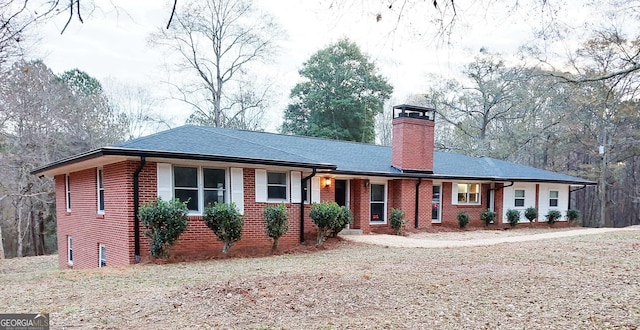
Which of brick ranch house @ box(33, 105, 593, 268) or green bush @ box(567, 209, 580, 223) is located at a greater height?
brick ranch house @ box(33, 105, 593, 268)

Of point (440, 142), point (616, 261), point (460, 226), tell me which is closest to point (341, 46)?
point (440, 142)

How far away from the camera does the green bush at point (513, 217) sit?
17359mm

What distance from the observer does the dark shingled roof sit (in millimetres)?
9516

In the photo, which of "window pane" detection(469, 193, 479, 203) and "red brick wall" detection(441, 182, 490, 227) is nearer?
"red brick wall" detection(441, 182, 490, 227)

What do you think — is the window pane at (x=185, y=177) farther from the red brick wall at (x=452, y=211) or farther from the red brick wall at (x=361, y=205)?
the red brick wall at (x=452, y=211)

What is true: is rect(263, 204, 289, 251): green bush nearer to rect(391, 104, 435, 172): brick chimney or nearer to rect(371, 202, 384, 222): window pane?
rect(371, 202, 384, 222): window pane

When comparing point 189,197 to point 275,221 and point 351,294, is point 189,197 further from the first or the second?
point 351,294

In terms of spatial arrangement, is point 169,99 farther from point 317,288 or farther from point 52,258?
point 317,288

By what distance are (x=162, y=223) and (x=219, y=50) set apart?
19.2 metres

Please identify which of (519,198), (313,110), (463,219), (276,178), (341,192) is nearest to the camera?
(276,178)

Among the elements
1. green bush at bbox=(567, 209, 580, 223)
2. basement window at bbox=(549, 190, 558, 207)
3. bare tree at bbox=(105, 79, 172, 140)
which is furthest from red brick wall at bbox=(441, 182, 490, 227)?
bare tree at bbox=(105, 79, 172, 140)

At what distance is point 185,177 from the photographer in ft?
31.0

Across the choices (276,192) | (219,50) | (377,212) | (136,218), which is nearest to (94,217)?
(136,218)

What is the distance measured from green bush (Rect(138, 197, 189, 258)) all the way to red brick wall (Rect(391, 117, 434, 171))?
31.1ft
